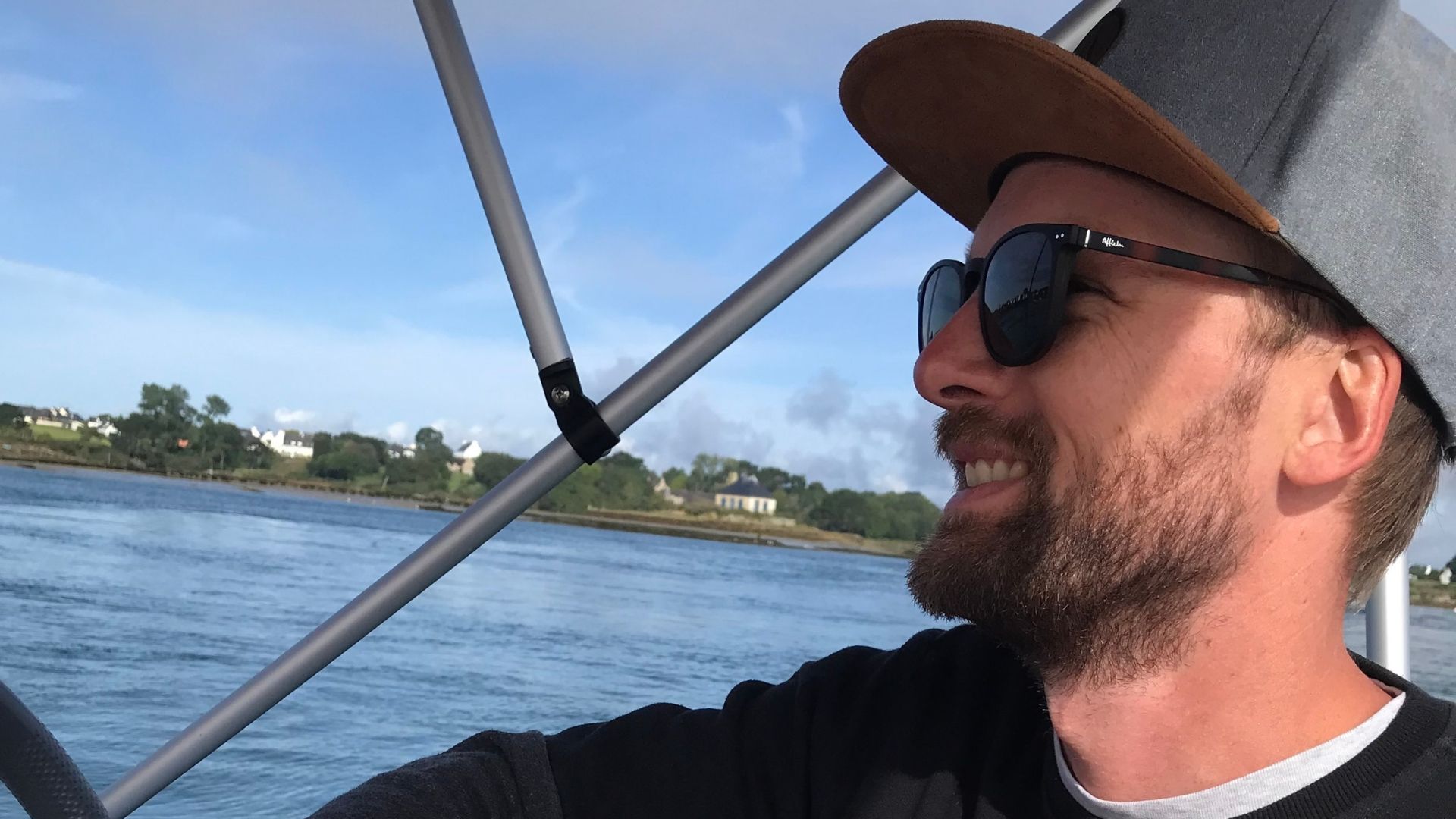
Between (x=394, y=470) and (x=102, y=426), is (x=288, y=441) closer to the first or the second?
(x=394, y=470)

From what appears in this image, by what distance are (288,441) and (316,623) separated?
2.83 m

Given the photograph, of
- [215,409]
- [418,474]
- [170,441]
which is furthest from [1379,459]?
[215,409]

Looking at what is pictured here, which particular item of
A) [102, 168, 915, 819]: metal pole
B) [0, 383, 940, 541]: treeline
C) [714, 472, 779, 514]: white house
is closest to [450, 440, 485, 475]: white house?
[0, 383, 940, 541]: treeline

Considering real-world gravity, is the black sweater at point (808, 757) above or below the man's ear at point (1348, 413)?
below

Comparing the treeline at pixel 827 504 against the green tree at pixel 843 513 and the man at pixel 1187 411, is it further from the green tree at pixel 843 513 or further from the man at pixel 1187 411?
the man at pixel 1187 411

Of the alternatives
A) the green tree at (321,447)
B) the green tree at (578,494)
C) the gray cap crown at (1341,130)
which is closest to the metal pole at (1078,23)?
the gray cap crown at (1341,130)

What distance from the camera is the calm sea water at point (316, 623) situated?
778 cm

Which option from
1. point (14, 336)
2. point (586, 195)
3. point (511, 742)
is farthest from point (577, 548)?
point (511, 742)

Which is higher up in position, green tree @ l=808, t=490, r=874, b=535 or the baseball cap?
the baseball cap

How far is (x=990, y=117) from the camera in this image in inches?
44.3

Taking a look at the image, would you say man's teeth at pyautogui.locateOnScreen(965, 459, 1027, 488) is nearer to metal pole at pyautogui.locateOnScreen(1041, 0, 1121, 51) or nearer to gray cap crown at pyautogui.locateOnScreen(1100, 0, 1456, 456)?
gray cap crown at pyautogui.locateOnScreen(1100, 0, 1456, 456)

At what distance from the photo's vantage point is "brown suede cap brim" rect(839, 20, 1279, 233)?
930 millimetres

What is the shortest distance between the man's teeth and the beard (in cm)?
1

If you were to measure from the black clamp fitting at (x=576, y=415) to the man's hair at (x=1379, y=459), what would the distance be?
0.62 metres
